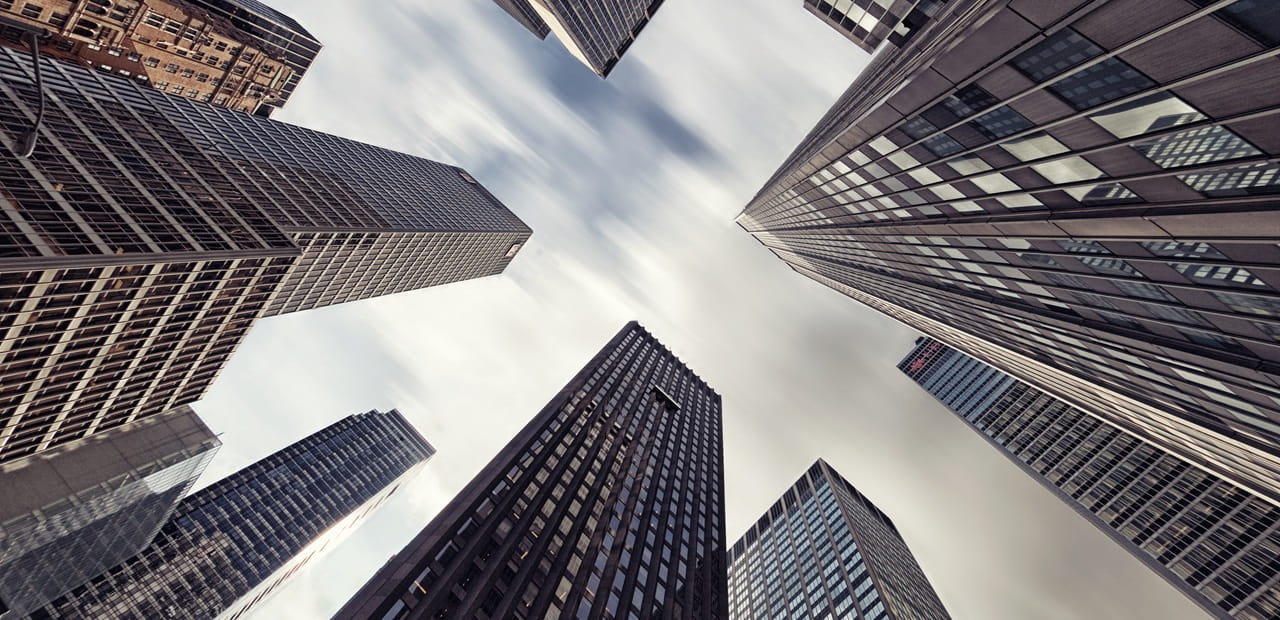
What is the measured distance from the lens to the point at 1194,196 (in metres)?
14.4

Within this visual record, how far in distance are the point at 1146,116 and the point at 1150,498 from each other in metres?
133

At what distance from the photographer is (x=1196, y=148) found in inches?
515

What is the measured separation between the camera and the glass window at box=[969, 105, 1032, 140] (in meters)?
17.2

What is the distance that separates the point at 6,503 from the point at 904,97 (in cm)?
10952

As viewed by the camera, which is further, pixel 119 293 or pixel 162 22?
pixel 162 22

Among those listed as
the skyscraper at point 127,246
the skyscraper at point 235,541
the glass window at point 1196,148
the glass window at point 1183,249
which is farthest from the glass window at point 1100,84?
the skyscraper at point 235,541

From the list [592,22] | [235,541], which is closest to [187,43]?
[592,22]

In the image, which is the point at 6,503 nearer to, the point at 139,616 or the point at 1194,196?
the point at 139,616

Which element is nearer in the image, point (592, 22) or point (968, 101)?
point (968, 101)

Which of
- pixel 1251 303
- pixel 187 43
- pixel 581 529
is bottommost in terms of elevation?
pixel 581 529

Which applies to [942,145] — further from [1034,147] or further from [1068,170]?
[1068,170]

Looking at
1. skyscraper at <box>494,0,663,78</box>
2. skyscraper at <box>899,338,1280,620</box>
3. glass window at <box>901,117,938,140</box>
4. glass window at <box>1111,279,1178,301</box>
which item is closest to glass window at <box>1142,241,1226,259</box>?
glass window at <box>1111,279,1178,301</box>

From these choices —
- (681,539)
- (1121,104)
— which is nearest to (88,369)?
(681,539)

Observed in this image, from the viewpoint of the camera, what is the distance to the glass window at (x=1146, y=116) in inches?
488
